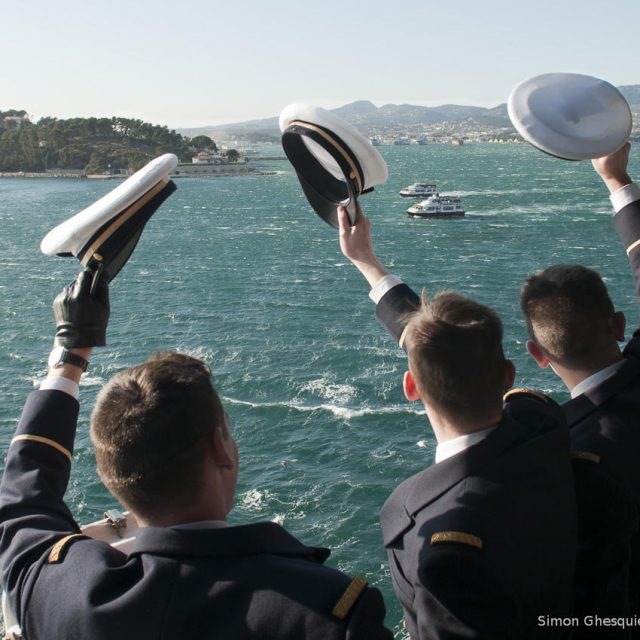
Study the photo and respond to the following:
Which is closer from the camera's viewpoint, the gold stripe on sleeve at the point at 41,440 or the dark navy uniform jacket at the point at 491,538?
the dark navy uniform jacket at the point at 491,538

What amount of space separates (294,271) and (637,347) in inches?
1349

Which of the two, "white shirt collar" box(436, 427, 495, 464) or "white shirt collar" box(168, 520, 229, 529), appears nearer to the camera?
"white shirt collar" box(168, 520, 229, 529)

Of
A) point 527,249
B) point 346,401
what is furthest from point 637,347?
point 527,249

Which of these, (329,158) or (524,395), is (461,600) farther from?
(329,158)

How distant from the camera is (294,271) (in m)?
36.6

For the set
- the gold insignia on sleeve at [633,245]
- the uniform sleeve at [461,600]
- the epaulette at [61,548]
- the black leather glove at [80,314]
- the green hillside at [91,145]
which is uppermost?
the green hillside at [91,145]

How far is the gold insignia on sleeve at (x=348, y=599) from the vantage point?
4.57 feet

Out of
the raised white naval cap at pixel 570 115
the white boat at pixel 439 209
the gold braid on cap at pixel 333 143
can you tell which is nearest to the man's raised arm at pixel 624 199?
the raised white naval cap at pixel 570 115

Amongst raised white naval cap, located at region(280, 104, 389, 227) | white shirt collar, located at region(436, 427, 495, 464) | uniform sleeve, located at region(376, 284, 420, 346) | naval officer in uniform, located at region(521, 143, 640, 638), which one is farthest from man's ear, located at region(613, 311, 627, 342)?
raised white naval cap, located at region(280, 104, 389, 227)

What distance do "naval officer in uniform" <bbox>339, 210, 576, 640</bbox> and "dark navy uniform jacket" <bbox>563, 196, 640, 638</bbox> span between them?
14 cm

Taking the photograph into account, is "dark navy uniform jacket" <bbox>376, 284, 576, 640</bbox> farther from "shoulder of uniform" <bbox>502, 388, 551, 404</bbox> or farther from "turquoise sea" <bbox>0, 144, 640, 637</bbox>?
"turquoise sea" <bbox>0, 144, 640, 637</bbox>

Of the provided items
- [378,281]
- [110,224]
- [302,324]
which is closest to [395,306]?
[378,281]

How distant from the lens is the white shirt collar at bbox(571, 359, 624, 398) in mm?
2304

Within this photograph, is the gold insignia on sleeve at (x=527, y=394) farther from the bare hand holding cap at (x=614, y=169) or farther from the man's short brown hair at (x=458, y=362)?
the bare hand holding cap at (x=614, y=169)
